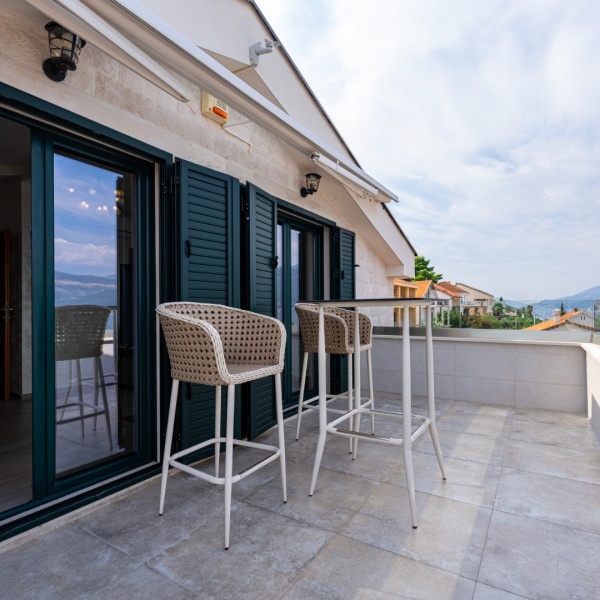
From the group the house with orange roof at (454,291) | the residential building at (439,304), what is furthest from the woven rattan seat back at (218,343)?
the house with orange roof at (454,291)

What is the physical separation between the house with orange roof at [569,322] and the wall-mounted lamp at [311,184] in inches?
107

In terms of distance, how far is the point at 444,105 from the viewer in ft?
21.4

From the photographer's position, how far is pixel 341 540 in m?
1.61

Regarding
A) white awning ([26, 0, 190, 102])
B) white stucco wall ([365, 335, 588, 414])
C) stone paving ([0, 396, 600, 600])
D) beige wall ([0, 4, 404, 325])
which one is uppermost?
beige wall ([0, 4, 404, 325])

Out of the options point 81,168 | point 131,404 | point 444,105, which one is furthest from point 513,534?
point 444,105

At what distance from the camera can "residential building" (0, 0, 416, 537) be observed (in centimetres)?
173

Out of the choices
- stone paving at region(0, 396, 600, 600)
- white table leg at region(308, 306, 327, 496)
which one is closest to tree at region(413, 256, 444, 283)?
stone paving at region(0, 396, 600, 600)

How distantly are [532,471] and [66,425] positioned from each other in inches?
105

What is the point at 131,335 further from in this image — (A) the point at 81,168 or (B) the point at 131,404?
(A) the point at 81,168

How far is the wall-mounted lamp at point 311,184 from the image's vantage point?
3865mm

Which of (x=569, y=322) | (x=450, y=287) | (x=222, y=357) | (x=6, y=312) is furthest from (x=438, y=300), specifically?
(x=6, y=312)

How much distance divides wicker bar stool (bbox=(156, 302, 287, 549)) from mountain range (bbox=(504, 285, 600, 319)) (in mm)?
2869

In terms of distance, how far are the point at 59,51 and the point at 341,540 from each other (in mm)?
2511

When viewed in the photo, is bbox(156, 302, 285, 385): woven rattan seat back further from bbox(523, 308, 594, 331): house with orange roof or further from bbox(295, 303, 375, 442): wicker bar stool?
bbox(523, 308, 594, 331): house with orange roof
